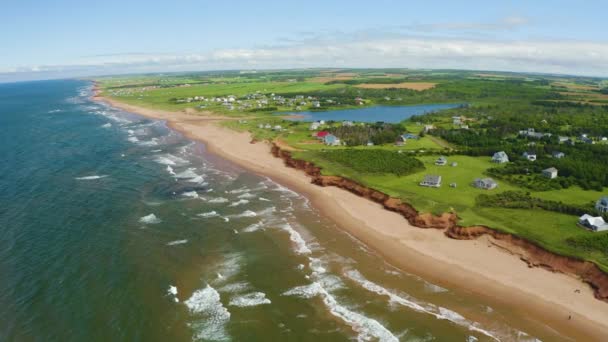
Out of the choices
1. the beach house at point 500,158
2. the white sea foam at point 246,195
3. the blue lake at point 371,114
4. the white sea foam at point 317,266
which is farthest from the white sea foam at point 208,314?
the blue lake at point 371,114

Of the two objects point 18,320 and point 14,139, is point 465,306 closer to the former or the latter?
point 18,320

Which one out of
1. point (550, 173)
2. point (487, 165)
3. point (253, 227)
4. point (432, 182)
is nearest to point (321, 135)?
point (487, 165)

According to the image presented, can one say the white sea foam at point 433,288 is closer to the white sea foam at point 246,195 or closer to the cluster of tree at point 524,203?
the cluster of tree at point 524,203

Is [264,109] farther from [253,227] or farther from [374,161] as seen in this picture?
[253,227]

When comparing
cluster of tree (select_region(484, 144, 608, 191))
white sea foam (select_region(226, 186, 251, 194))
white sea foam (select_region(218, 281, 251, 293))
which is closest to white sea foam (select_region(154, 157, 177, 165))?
white sea foam (select_region(226, 186, 251, 194))

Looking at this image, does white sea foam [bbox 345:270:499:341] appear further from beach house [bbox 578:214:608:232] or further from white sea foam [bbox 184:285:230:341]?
beach house [bbox 578:214:608:232]

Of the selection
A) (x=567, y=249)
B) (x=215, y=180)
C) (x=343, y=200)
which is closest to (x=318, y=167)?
(x=343, y=200)
